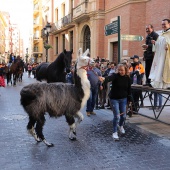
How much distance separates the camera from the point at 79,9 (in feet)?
90.9

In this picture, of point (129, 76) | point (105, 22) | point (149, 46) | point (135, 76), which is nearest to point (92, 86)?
point (135, 76)

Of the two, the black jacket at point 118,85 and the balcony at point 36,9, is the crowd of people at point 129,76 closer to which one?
the black jacket at point 118,85

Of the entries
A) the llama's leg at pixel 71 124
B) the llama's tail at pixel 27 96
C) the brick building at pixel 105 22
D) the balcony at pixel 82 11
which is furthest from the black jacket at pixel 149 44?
the balcony at pixel 82 11

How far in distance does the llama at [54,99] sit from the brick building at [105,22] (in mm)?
10906

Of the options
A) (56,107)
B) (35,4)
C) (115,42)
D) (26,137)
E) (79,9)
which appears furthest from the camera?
(35,4)

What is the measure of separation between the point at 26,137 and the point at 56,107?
1.31 metres

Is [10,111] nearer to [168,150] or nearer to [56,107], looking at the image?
[56,107]

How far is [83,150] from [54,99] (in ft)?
4.06

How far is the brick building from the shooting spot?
19125 millimetres

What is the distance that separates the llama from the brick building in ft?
35.8

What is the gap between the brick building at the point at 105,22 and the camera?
1912cm

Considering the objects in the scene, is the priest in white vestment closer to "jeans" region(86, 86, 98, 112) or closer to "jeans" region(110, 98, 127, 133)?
"jeans" region(110, 98, 127, 133)

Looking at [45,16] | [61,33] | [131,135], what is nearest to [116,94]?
[131,135]

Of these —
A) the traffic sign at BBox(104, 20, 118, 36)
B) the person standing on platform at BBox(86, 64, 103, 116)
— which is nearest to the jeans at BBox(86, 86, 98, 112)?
the person standing on platform at BBox(86, 64, 103, 116)
